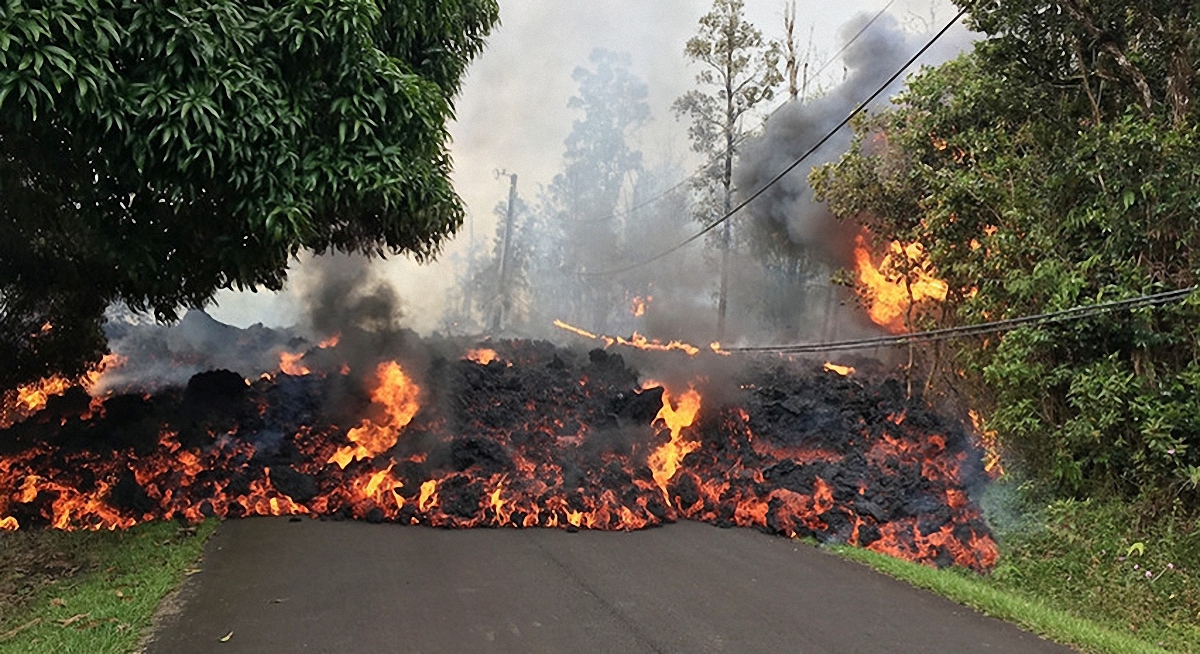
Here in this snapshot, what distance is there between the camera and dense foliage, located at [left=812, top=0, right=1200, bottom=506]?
26.6 ft

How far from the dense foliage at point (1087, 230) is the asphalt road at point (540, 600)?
2.88 metres

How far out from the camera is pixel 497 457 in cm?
1238

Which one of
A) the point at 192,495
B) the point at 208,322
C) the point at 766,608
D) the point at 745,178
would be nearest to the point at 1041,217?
the point at 766,608

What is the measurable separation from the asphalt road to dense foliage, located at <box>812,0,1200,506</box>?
2875mm

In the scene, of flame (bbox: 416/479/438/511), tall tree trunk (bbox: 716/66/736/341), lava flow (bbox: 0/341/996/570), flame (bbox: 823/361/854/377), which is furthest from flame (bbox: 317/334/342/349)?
tall tree trunk (bbox: 716/66/736/341)

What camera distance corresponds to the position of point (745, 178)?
26203 mm

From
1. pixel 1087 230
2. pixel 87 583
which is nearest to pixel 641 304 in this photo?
pixel 1087 230

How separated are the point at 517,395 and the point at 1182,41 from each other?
1146cm

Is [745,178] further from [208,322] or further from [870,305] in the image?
[208,322]

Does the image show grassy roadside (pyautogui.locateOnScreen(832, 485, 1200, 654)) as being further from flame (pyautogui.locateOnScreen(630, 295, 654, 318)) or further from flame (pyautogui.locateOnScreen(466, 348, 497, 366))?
flame (pyautogui.locateOnScreen(630, 295, 654, 318))

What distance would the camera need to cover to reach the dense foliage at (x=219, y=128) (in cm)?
508

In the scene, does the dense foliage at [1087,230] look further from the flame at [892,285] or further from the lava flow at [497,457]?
the flame at [892,285]

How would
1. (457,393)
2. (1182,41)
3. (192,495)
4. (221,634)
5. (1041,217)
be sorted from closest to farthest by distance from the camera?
1. (221,634)
2. (1182,41)
3. (1041,217)
4. (192,495)
5. (457,393)

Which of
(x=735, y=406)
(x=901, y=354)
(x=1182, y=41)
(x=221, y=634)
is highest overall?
(x=1182, y=41)
